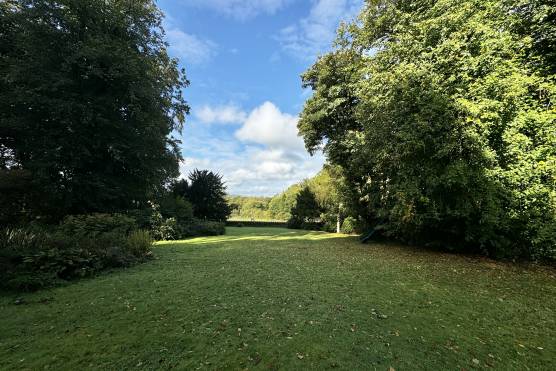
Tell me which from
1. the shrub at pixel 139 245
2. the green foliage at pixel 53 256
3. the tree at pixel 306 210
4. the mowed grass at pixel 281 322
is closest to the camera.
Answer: the mowed grass at pixel 281 322

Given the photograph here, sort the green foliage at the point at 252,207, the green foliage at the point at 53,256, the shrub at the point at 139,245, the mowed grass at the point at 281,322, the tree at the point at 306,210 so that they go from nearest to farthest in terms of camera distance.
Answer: the mowed grass at the point at 281,322, the green foliage at the point at 53,256, the shrub at the point at 139,245, the tree at the point at 306,210, the green foliage at the point at 252,207

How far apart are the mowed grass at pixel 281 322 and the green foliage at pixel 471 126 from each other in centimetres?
215

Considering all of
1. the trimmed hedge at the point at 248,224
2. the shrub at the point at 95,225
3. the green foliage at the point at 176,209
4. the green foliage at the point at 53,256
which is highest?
the green foliage at the point at 176,209

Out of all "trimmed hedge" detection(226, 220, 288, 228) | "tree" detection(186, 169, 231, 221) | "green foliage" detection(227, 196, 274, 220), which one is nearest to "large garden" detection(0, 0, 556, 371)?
"tree" detection(186, 169, 231, 221)

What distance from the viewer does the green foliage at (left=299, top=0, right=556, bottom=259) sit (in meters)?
7.70

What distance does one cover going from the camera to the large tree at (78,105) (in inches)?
480

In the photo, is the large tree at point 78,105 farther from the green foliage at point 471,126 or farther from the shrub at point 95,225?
the green foliage at point 471,126

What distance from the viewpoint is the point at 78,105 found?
12.3 metres

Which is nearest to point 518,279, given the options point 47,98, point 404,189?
point 404,189

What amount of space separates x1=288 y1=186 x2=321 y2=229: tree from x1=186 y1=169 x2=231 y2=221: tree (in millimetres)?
10135

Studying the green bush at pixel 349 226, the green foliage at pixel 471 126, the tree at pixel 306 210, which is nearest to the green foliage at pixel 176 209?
the green bush at pixel 349 226

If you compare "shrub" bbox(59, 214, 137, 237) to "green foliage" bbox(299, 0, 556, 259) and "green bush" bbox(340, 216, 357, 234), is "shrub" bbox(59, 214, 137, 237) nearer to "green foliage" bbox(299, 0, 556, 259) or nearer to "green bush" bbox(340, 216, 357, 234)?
"green foliage" bbox(299, 0, 556, 259)

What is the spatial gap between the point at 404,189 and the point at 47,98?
54.0 feet

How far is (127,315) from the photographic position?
408 cm
